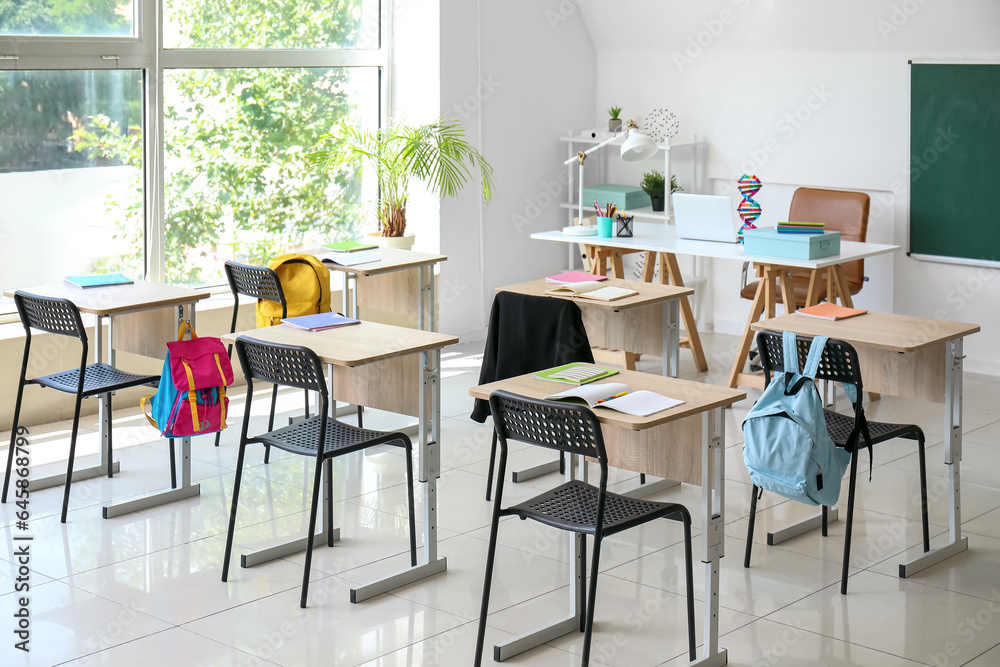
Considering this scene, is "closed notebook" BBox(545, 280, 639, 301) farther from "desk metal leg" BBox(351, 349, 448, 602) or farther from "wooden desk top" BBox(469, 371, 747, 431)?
"wooden desk top" BBox(469, 371, 747, 431)

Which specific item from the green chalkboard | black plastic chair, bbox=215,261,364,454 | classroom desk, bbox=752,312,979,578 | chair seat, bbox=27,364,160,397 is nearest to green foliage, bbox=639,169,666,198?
the green chalkboard

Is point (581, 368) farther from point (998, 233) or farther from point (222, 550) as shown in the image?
point (998, 233)

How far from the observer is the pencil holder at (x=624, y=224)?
6332 mm

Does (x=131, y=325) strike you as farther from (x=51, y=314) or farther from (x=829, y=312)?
(x=829, y=312)

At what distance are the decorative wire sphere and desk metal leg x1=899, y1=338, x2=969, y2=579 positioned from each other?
4.17m

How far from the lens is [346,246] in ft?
18.9

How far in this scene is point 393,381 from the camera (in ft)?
13.3

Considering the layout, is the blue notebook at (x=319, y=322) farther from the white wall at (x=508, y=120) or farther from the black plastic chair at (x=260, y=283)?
the white wall at (x=508, y=120)

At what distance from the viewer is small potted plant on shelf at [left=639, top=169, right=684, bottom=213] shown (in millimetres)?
7602

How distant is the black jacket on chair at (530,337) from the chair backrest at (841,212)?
284 centimetres

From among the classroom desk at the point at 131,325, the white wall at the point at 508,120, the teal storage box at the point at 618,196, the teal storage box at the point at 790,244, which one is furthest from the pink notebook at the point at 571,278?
the teal storage box at the point at 618,196

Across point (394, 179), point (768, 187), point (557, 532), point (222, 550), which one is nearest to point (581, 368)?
point (557, 532)

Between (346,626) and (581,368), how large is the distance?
1.05 m

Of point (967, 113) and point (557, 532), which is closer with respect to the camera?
point (557, 532)
